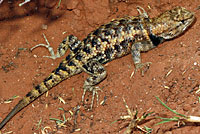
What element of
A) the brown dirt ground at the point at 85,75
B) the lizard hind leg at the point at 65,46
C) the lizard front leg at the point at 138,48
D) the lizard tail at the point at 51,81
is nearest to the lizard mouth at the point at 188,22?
the brown dirt ground at the point at 85,75

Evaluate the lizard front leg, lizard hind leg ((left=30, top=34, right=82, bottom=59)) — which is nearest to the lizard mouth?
the lizard front leg

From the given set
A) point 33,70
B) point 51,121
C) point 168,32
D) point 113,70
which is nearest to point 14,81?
point 33,70

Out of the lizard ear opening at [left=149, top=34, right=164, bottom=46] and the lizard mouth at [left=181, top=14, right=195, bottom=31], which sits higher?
the lizard mouth at [left=181, top=14, right=195, bottom=31]

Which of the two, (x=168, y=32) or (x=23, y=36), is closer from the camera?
(x=168, y=32)

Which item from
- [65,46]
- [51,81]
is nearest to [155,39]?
[65,46]

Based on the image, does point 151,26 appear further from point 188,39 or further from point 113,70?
point 113,70

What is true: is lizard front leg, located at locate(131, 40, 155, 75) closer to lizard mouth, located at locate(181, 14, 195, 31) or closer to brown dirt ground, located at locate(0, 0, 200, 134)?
brown dirt ground, located at locate(0, 0, 200, 134)

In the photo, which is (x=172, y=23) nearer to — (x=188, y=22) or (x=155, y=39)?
(x=188, y=22)

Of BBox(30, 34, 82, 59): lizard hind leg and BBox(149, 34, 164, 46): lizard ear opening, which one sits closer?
BBox(149, 34, 164, 46): lizard ear opening
